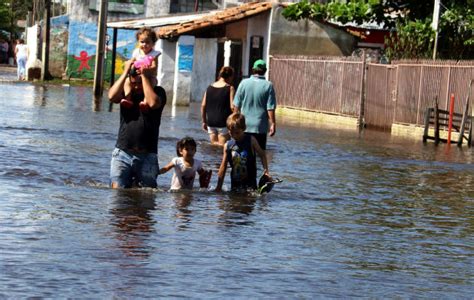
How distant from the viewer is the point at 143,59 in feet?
36.0

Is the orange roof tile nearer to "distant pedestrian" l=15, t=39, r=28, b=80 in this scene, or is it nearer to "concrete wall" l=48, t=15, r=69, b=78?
"distant pedestrian" l=15, t=39, r=28, b=80

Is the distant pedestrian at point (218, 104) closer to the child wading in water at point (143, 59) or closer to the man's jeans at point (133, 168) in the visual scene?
the man's jeans at point (133, 168)

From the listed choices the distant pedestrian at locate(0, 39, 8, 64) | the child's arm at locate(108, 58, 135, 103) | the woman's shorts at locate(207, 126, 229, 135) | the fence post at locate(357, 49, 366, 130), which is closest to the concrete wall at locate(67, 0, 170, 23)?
the fence post at locate(357, 49, 366, 130)

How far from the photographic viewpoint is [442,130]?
28.9 metres

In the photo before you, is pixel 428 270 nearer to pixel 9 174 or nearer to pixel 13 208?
pixel 13 208

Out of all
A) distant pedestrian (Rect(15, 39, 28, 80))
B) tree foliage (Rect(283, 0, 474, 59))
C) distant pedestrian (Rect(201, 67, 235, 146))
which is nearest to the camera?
distant pedestrian (Rect(201, 67, 235, 146))

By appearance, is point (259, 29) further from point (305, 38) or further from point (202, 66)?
point (202, 66)

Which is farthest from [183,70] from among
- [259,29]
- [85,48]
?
[85,48]

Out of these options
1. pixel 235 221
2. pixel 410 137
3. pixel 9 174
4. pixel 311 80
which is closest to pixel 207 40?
pixel 311 80

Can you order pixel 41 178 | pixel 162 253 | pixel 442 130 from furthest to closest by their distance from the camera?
1. pixel 442 130
2. pixel 41 178
3. pixel 162 253

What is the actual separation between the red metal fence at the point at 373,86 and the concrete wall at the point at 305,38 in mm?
1544

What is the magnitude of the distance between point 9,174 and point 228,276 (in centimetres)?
637

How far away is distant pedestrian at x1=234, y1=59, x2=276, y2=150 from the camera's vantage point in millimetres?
15820

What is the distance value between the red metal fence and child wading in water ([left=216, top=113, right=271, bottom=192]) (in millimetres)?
15979
